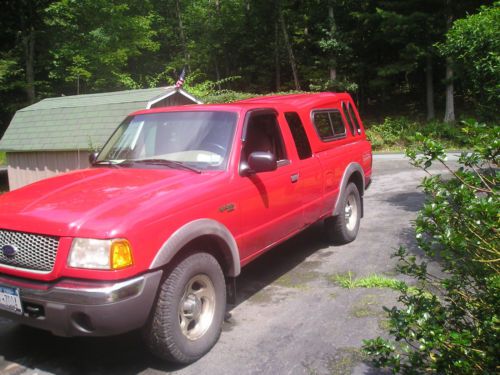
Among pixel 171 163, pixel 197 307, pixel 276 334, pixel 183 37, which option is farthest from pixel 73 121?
pixel 183 37

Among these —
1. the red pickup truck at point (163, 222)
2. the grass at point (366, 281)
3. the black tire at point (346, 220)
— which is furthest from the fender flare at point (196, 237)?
the black tire at point (346, 220)

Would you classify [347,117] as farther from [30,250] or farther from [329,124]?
[30,250]

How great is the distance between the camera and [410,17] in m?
20.4

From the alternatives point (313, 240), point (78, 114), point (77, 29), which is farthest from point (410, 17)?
point (77, 29)

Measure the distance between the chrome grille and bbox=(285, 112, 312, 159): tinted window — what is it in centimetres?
288

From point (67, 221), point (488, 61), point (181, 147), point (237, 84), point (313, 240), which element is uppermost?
point (237, 84)

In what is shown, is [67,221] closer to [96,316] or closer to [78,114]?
[96,316]

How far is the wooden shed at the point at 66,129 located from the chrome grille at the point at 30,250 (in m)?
7.82

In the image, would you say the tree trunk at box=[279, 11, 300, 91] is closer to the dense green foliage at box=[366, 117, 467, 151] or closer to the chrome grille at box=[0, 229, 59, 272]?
the dense green foliage at box=[366, 117, 467, 151]

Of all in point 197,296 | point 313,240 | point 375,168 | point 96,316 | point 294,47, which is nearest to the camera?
point 96,316

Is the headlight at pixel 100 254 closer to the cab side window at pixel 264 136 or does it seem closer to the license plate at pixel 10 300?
the license plate at pixel 10 300

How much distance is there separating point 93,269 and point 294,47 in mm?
30373

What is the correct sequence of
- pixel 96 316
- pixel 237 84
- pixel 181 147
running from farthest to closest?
pixel 237 84 < pixel 181 147 < pixel 96 316

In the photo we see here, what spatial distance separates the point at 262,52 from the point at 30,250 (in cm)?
3170
